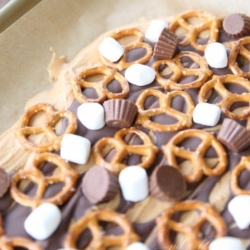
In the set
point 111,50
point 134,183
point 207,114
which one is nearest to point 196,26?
point 111,50

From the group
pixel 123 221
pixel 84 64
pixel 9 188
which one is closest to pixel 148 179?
pixel 123 221

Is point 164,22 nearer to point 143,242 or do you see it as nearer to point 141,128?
point 141,128

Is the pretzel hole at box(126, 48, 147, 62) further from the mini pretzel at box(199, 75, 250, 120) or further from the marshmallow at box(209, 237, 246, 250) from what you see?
the marshmallow at box(209, 237, 246, 250)

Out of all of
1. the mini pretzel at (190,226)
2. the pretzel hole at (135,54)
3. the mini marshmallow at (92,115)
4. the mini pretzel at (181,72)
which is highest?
the mini marshmallow at (92,115)

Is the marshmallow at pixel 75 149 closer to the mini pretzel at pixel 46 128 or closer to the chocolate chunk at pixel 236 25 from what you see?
the mini pretzel at pixel 46 128

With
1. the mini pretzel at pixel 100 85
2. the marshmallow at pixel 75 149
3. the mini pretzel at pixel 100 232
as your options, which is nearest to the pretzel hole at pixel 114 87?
the mini pretzel at pixel 100 85

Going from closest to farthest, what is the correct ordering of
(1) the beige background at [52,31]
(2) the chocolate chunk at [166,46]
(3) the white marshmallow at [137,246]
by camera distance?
(3) the white marshmallow at [137,246], (2) the chocolate chunk at [166,46], (1) the beige background at [52,31]
